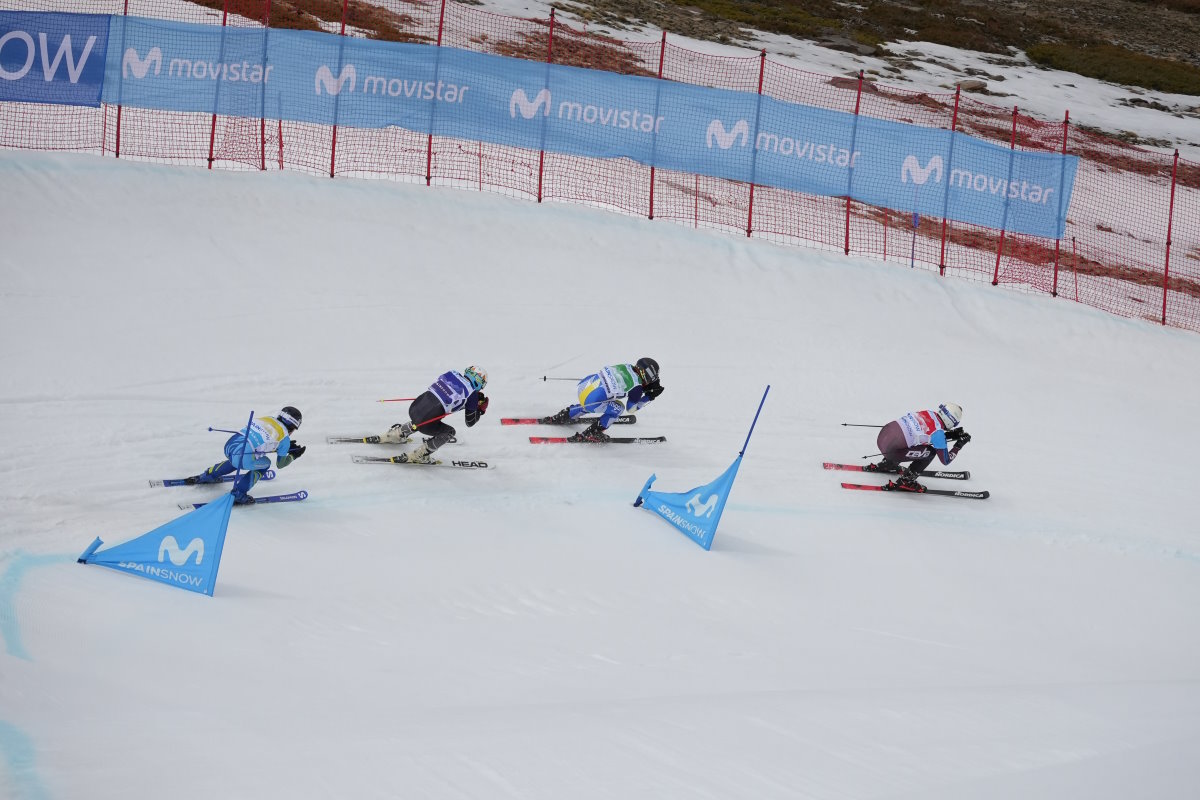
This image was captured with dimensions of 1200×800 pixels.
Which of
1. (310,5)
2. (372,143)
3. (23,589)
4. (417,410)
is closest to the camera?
(23,589)

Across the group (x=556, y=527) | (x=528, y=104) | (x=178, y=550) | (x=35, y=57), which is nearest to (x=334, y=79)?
(x=528, y=104)

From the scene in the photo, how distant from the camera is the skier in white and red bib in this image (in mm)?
12547

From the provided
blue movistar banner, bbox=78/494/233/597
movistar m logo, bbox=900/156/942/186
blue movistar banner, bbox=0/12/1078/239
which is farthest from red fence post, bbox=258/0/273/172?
movistar m logo, bbox=900/156/942/186

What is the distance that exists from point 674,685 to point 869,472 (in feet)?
18.5

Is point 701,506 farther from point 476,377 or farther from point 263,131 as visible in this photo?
point 263,131

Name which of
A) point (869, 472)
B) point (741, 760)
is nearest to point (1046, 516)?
point (869, 472)

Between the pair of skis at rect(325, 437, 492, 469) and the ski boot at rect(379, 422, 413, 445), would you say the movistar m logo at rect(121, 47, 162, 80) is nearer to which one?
the pair of skis at rect(325, 437, 492, 469)

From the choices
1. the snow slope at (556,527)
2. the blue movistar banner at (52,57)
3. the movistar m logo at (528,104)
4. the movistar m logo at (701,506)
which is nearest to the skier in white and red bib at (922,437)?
the snow slope at (556,527)

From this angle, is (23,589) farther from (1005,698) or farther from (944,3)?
(944,3)

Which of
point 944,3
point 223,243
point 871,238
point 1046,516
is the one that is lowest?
point 1046,516

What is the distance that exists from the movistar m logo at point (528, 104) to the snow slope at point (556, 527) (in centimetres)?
151

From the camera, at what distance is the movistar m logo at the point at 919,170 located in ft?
55.8

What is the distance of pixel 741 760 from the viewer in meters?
7.31

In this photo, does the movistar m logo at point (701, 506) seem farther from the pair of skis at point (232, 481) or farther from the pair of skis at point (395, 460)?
the pair of skis at point (232, 481)
